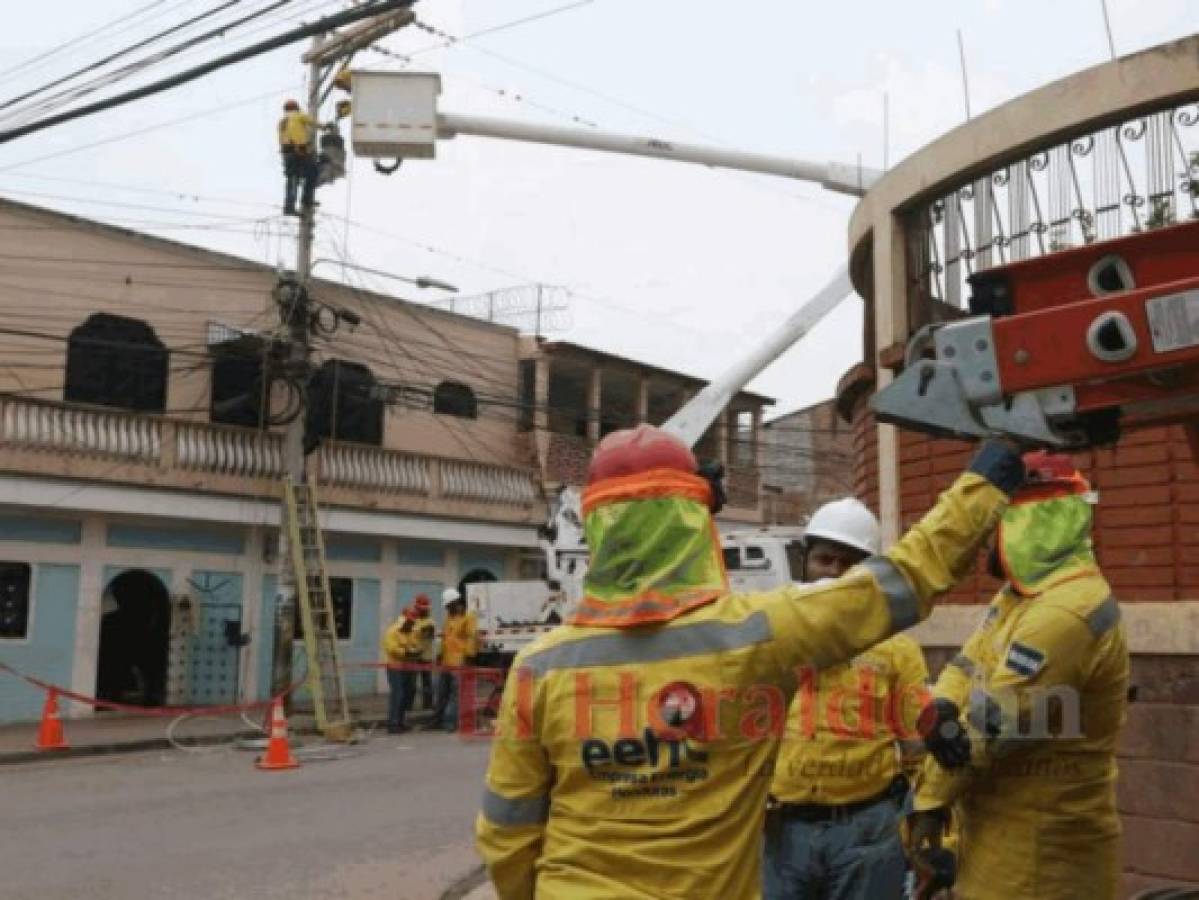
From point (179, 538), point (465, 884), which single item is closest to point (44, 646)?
point (179, 538)

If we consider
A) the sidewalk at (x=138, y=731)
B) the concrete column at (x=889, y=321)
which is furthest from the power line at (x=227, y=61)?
the sidewalk at (x=138, y=731)

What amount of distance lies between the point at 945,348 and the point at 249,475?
648 inches

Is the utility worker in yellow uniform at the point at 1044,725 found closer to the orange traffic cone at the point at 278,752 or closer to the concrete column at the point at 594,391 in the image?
the orange traffic cone at the point at 278,752

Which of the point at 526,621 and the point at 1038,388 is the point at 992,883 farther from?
the point at 526,621

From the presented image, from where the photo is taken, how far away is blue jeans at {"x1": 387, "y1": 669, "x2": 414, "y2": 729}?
49.9 feet

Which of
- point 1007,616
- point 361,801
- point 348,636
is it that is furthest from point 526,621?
point 1007,616

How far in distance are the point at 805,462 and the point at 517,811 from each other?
35200 millimetres

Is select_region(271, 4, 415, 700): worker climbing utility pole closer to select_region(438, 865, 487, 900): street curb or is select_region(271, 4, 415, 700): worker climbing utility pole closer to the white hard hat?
select_region(438, 865, 487, 900): street curb

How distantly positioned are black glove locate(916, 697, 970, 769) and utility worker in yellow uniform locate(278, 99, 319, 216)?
13458 millimetres

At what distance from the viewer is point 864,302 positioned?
25.7 feet

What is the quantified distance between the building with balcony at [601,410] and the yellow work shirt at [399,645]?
18.8 ft

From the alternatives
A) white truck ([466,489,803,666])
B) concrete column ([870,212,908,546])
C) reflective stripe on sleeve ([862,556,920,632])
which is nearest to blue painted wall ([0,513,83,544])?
white truck ([466,489,803,666])

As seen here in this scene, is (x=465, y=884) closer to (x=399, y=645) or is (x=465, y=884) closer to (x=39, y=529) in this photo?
(x=399, y=645)

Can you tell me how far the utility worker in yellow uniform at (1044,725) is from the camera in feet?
11.3
